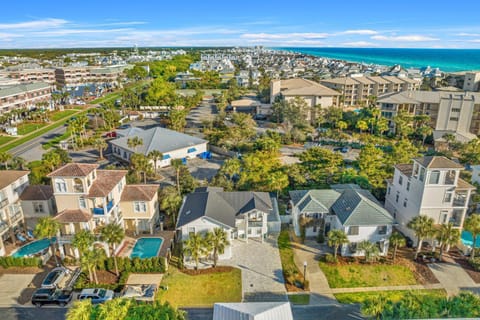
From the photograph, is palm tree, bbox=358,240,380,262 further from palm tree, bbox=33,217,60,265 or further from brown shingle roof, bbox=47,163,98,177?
palm tree, bbox=33,217,60,265

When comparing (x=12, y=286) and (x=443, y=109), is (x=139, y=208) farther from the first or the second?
(x=443, y=109)

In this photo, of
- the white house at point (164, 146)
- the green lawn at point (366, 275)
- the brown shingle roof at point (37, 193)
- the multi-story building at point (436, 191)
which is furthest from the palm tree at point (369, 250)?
the white house at point (164, 146)

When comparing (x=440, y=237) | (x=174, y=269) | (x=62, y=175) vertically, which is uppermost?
(x=62, y=175)

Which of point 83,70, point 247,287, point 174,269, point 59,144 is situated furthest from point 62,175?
point 83,70

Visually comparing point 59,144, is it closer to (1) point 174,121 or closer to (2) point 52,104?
(1) point 174,121

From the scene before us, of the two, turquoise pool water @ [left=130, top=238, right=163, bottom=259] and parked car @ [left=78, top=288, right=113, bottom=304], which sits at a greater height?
parked car @ [left=78, top=288, right=113, bottom=304]

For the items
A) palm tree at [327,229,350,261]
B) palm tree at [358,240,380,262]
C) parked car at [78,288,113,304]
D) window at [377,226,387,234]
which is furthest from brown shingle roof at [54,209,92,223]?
window at [377,226,387,234]

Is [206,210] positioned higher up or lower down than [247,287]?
higher up

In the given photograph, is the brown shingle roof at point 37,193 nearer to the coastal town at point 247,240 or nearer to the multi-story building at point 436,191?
the coastal town at point 247,240
